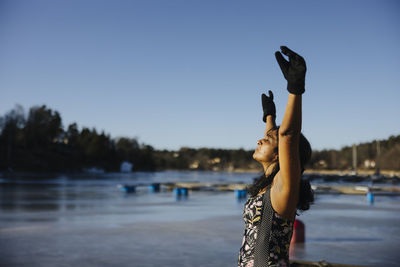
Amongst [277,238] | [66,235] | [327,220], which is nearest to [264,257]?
[277,238]

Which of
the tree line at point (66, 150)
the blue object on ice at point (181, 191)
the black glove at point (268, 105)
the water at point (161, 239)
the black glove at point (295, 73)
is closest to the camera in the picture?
the black glove at point (295, 73)

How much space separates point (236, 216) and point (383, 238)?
5898mm

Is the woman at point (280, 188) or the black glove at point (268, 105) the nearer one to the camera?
the woman at point (280, 188)

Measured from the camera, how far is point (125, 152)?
6831 inches

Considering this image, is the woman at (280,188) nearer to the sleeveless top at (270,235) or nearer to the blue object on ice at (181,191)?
the sleeveless top at (270,235)

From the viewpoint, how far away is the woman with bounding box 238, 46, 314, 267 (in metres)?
1.81

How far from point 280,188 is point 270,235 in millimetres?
288

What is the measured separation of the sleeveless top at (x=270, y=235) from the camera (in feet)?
6.93

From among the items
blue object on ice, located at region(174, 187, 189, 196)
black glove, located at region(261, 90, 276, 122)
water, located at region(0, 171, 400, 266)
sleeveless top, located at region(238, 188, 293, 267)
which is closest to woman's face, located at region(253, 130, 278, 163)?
sleeveless top, located at region(238, 188, 293, 267)

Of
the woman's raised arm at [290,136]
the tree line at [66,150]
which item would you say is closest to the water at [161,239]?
the woman's raised arm at [290,136]

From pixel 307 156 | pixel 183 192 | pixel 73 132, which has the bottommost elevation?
pixel 183 192

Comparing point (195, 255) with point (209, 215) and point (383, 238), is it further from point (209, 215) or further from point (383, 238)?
point (209, 215)

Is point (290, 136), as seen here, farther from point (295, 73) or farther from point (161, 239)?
point (161, 239)

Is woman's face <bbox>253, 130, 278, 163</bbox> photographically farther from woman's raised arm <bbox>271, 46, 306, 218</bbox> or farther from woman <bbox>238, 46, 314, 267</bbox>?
woman's raised arm <bbox>271, 46, 306, 218</bbox>
